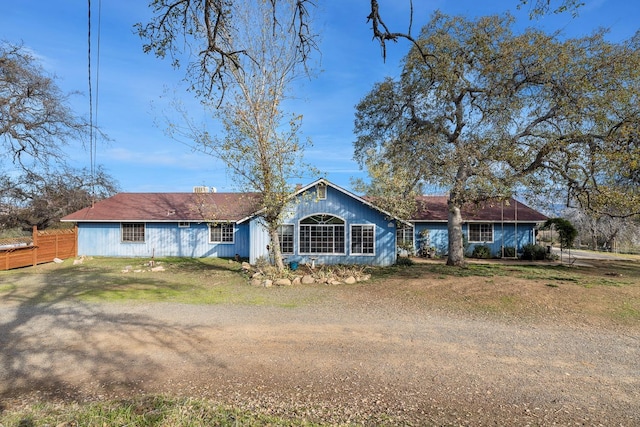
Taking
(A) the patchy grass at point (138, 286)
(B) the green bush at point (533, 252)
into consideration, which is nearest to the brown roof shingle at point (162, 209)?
(A) the patchy grass at point (138, 286)

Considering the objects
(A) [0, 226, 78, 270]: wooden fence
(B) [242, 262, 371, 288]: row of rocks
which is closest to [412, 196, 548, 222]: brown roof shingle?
(B) [242, 262, 371, 288]: row of rocks

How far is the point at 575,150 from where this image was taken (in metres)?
15.2

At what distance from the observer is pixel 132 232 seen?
2450 centimetres

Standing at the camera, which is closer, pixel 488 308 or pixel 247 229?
pixel 488 308

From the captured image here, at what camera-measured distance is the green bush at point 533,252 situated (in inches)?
931

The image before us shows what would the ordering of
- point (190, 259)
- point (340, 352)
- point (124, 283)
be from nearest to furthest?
point (340, 352), point (124, 283), point (190, 259)

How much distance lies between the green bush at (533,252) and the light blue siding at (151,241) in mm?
19998

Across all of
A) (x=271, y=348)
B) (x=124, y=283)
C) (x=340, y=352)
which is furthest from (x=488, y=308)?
(x=124, y=283)

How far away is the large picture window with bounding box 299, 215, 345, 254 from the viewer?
20.4 metres

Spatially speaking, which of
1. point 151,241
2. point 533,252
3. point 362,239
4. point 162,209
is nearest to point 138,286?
point 362,239

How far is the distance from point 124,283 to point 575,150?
1894 centimetres

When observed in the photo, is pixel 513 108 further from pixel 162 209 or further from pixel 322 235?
pixel 162 209

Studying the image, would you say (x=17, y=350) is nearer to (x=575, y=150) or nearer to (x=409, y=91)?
(x=409, y=91)

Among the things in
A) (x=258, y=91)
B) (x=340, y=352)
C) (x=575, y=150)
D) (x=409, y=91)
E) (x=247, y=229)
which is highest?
(x=409, y=91)
